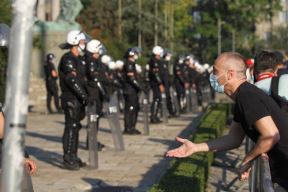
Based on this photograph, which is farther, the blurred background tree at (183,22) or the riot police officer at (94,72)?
the blurred background tree at (183,22)

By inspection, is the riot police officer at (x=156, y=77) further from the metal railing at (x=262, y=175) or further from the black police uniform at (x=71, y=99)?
the metal railing at (x=262, y=175)

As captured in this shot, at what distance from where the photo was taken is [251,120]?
4621 millimetres

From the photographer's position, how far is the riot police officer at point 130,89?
16.4 metres

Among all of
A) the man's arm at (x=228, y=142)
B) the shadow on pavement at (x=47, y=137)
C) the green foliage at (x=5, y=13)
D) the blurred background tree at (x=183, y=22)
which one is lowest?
the shadow on pavement at (x=47, y=137)

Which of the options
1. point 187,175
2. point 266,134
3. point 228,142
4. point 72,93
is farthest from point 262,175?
point 72,93

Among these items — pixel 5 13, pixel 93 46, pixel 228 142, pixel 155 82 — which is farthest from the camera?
pixel 155 82

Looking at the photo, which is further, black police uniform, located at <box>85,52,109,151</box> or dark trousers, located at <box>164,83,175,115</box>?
dark trousers, located at <box>164,83,175,115</box>

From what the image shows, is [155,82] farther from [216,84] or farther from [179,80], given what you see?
[216,84]

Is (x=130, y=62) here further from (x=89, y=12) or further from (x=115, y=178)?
(x=89, y=12)

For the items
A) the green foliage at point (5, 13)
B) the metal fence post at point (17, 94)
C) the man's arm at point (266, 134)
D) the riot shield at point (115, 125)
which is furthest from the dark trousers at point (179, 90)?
the metal fence post at point (17, 94)

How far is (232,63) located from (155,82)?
1492 cm

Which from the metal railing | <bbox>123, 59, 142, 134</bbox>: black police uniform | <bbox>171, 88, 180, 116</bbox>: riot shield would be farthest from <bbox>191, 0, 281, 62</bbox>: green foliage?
the metal railing

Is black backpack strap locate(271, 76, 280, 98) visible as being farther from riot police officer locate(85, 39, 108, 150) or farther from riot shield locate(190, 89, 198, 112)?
riot shield locate(190, 89, 198, 112)

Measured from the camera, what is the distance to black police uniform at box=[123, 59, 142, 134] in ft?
53.9
